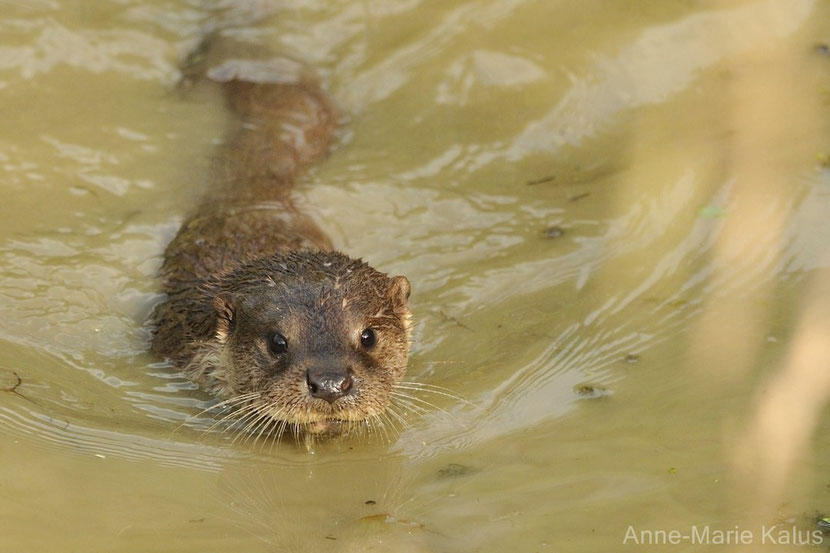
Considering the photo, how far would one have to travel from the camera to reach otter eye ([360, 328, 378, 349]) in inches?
164

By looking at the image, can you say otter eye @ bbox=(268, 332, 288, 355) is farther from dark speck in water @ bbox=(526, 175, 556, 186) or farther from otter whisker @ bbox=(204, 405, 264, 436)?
dark speck in water @ bbox=(526, 175, 556, 186)

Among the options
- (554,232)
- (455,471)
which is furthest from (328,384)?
(554,232)

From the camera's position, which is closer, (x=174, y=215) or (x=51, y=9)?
(x=174, y=215)

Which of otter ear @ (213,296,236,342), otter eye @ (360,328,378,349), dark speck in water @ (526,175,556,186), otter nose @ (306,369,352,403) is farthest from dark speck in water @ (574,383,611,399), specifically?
dark speck in water @ (526,175,556,186)

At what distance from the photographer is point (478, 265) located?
17.8ft

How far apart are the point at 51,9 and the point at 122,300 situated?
2.39m

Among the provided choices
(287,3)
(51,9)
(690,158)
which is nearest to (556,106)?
(690,158)

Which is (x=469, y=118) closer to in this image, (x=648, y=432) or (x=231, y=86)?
(x=231, y=86)

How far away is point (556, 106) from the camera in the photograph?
6285 mm

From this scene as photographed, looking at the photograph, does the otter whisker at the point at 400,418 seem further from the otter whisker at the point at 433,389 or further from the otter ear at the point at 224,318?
the otter ear at the point at 224,318

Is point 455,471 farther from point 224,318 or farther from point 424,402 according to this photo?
point 224,318

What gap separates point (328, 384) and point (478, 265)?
1784mm


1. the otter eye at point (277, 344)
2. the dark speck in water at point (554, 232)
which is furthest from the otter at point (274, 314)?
the dark speck in water at point (554, 232)

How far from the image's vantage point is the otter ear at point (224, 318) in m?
4.35
